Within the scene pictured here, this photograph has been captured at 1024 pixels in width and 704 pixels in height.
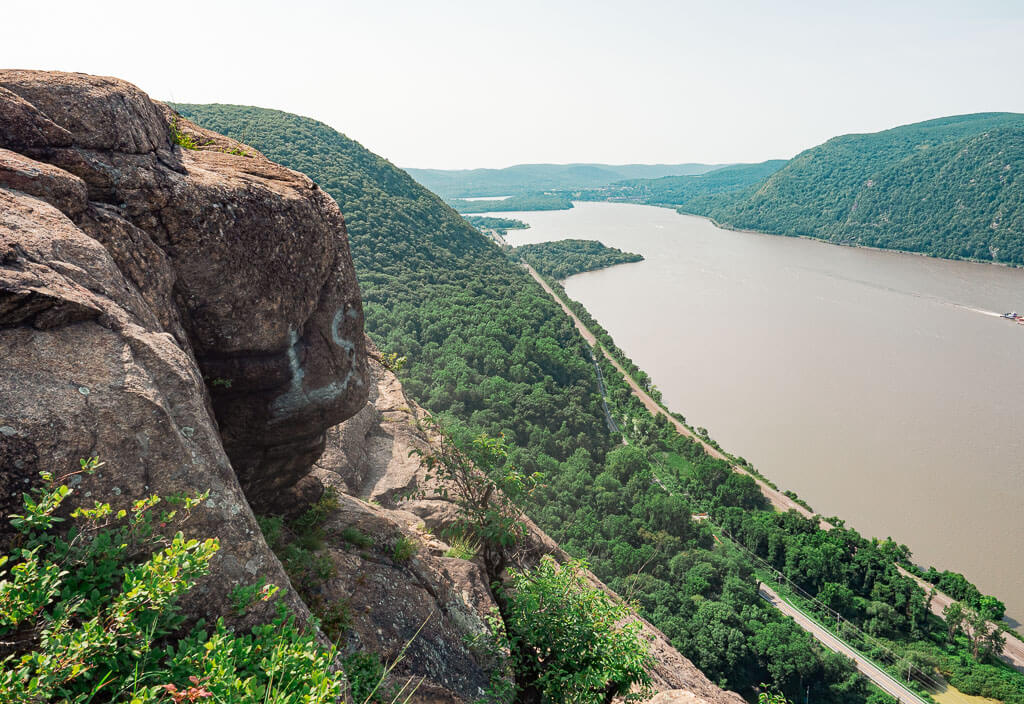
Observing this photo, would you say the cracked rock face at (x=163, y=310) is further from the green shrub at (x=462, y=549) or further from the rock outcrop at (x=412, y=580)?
the green shrub at (x=462, y=549)

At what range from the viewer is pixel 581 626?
6.37 m

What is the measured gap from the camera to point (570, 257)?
369ft

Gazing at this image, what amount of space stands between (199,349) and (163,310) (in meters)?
0.98

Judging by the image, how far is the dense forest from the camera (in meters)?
27.1

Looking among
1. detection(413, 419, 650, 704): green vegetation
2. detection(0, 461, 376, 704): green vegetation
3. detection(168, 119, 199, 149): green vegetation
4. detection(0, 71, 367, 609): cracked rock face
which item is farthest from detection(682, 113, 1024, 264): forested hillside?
detection(0, 461, 376, 704): green vegetation

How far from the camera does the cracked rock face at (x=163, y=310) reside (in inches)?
140

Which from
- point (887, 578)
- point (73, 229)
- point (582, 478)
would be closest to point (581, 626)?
point (73, 229)

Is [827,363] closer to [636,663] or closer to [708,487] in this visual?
[708,487]

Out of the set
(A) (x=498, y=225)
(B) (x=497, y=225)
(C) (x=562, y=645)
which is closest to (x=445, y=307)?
(C) (x=562, y=645)

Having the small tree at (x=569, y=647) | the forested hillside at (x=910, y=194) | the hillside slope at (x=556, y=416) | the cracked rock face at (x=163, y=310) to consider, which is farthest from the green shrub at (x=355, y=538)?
the forested hillside at (x=910, y=194)

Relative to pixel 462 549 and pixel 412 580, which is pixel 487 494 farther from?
pixel 412 580

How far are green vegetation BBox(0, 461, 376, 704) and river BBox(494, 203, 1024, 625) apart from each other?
41198 mm

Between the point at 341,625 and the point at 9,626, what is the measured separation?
386cm

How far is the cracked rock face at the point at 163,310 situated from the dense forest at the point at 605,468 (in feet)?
36.2
